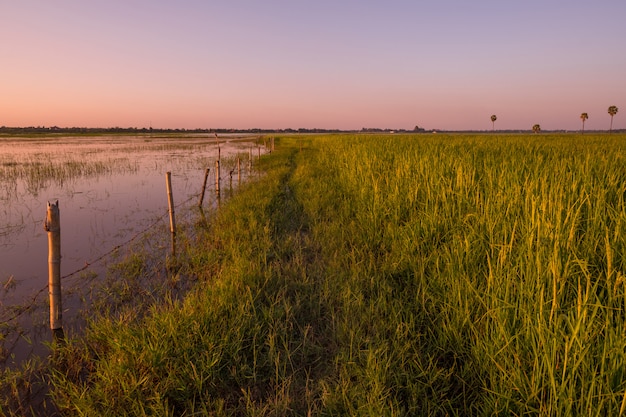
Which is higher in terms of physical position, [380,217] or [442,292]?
[380,217]

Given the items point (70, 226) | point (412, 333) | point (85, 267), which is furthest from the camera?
point (70, 226)

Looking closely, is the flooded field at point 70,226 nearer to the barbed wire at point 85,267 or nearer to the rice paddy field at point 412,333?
the barbed wire at point 85,267

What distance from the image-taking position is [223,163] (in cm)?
2294

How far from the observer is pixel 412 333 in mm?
3055

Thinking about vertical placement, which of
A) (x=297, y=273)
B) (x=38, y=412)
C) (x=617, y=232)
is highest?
(x=617, y=232)

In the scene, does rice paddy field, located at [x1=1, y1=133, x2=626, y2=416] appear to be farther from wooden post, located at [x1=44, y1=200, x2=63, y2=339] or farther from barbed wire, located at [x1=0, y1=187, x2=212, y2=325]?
barbed wire, located at [x1=0, y1=187, x2=212, y2=325]

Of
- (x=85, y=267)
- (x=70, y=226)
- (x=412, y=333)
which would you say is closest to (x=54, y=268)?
(x=85, y=267)

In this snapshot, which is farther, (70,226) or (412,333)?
(70,226)

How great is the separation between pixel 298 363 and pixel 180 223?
6939 millimetres

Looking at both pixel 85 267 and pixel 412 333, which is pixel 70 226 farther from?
pixel 412 333

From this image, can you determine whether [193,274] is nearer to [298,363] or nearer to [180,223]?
[298,363]

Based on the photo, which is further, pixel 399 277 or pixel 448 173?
pixel 448 173

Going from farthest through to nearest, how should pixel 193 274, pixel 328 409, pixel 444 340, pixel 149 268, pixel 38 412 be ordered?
1. pixel 149 268
2. pixel 193 274
3. pixel 444 340
4. pixel 38 412
5. pixel 328 409

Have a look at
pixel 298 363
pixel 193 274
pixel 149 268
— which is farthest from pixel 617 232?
pixel 149 268
